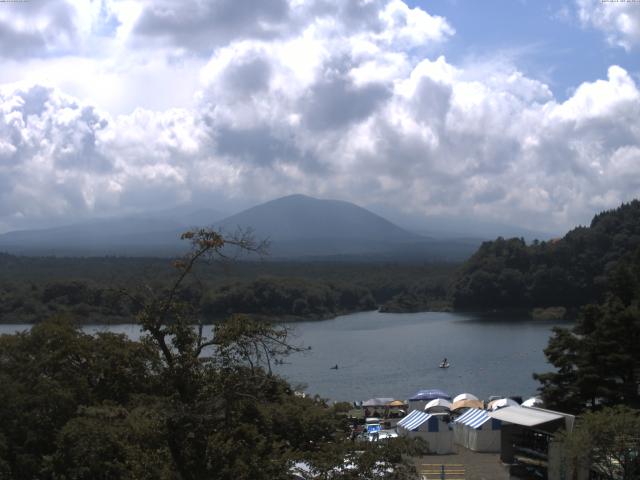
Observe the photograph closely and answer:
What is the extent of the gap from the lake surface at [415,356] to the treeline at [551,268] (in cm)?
502

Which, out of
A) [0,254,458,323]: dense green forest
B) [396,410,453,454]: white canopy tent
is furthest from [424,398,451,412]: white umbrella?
[0,254,458,323]: dense green forest

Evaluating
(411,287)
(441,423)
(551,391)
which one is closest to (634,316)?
(551,391)

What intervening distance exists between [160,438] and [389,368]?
31.3m

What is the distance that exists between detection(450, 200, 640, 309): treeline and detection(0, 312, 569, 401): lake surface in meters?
5.02

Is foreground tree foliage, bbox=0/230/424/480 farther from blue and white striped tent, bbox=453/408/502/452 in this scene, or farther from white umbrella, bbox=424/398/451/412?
white umbrella, bbox=424/398/451/412

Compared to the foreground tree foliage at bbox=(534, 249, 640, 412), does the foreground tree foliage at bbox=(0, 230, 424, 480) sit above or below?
above

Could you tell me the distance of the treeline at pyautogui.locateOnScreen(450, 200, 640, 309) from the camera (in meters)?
59.5

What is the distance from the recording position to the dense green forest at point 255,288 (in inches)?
2076

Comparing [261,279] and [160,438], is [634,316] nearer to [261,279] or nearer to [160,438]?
[160,438]

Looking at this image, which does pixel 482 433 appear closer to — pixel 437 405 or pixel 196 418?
pixel 437 405

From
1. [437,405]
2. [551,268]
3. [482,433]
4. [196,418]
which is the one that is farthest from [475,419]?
[551,268]

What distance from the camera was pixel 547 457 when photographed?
12.7 m

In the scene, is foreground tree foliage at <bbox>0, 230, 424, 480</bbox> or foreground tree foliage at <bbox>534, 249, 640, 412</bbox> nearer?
foreground tree foliage at <bbox>0, 230, 424, 480</bbox>

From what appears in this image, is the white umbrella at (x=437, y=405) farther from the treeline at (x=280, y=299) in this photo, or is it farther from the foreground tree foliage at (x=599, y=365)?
the treeline at (x=280, y=299)
